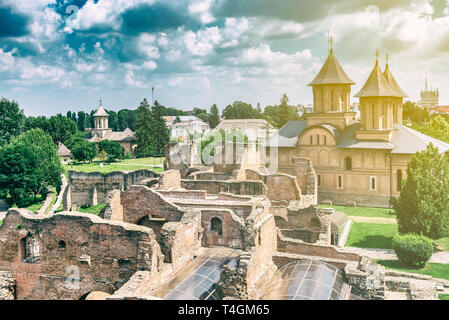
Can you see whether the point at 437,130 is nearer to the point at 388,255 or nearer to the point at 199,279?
the point at 388,255

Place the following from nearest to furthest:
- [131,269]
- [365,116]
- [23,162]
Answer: [131,269], [365,116], [23,162]

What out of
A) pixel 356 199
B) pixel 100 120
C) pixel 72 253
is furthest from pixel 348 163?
pixel 100 120

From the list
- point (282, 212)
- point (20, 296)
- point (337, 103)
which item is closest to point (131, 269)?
point (20, 296)

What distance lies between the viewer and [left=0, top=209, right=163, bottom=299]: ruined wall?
13.5 meters

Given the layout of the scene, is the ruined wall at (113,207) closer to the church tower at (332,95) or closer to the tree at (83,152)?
the church tower at (332,95)

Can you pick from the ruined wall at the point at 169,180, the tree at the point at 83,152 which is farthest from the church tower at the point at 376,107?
the tree at the point at 83,152

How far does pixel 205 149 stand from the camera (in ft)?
201

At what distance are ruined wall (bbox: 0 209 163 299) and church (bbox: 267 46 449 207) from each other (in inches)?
1171

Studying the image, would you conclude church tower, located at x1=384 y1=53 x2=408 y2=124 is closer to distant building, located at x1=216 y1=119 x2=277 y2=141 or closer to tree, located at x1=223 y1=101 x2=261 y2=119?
distant building, located at x1=216 y1=119 x2=277 y2=141

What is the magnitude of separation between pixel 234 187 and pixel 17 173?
110ft

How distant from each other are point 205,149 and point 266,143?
56.0 feet

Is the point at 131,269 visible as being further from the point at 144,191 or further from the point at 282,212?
the point at 282,212

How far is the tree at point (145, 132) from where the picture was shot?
7738 cm
